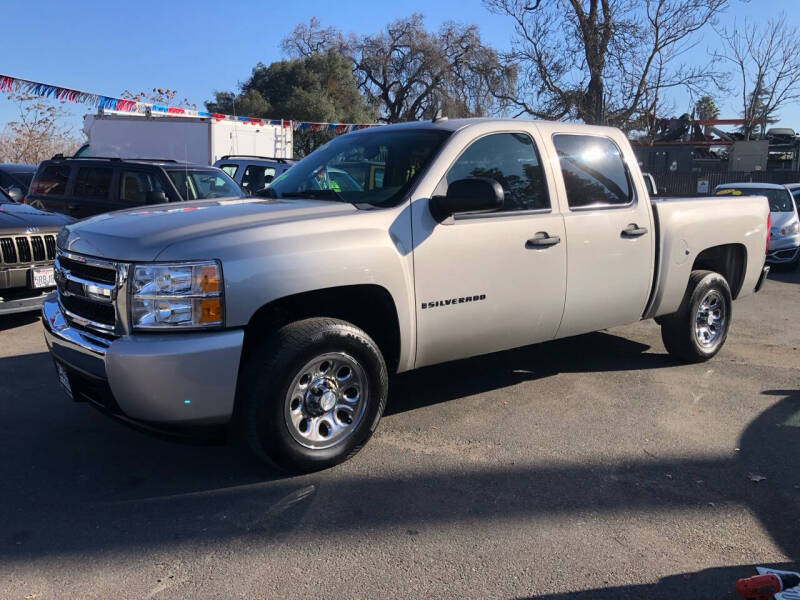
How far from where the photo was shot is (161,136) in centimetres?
1641

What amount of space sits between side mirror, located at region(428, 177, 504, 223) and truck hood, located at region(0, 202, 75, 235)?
500 centimetres

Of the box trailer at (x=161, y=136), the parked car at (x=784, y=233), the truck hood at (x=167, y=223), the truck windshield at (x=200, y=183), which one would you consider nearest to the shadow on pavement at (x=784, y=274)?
the parked car at (x=784, y=233)

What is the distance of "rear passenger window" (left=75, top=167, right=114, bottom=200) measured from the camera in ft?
31.4

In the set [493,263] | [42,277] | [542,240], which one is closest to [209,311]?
[493,263]

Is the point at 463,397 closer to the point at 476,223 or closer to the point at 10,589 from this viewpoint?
the point at 476,223

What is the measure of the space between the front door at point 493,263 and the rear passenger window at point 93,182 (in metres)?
6.93

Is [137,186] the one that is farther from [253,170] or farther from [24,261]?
[253,170]

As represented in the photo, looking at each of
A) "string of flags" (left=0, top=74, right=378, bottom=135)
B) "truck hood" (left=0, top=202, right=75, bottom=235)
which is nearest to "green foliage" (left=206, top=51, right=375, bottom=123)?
"string of flags" (left=0, top=74, right=378, bottom=135)

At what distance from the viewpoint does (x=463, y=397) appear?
5125 mm

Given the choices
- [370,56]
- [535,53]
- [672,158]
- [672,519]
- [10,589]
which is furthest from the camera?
[370,56]

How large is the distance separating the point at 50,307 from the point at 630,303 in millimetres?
4061

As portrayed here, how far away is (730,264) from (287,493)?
486 cm

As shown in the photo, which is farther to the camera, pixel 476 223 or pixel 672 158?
pixel 672 158

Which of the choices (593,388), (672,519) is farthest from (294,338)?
(593,388)
